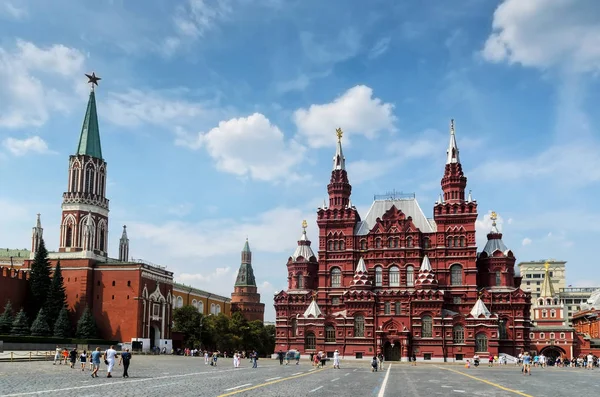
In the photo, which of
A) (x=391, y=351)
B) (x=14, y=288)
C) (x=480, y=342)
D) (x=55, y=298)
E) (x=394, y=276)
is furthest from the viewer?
(x=394, y=276)

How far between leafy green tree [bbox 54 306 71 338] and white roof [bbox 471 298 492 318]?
5106 cm

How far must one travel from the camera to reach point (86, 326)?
82.9m

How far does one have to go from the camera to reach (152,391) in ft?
81.9

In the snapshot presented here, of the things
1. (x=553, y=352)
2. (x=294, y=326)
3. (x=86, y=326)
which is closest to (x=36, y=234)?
(x=86, y=326)

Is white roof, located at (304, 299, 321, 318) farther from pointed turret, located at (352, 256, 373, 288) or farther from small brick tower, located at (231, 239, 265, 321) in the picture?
small brick tower, located at (231, 239, 265, 321)

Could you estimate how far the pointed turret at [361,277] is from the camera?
88588 millimetres

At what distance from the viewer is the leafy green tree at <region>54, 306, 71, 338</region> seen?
7906 cm

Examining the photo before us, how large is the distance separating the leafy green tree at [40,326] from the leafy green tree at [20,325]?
3.32 ft

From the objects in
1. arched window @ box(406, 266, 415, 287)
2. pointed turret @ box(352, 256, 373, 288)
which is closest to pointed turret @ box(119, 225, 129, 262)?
pointed turret @ box(352, 256, 373, 288)

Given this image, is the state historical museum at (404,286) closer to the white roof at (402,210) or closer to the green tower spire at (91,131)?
the white roof at (402,210)

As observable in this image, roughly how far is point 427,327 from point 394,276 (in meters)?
9.13

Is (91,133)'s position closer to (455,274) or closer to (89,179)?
(89,179)

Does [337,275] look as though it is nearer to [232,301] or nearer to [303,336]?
[303,336]

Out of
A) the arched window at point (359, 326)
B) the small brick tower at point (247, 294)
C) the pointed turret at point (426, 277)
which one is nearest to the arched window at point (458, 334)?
the pointed turret at point (426, 277)
